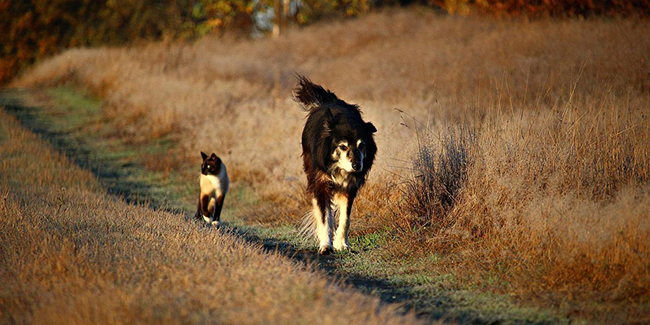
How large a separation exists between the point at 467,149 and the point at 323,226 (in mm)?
1887

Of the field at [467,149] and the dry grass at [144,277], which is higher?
the field at [467,149]

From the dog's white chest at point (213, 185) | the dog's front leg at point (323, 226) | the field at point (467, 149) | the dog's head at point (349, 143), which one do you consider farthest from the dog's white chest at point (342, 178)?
the dog's white chest at point (213, 185)

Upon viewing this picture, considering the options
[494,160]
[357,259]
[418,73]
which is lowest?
[357,259]

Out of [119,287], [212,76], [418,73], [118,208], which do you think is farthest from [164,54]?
[119,287]

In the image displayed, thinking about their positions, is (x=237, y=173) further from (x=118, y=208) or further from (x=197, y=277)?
(x=197, y=277)

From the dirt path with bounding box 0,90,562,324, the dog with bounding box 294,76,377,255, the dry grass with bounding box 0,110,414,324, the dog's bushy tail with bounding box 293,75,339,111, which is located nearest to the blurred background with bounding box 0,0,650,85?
the dirt path with bounding box 0,90,562,324

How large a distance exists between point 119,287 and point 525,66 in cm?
1126

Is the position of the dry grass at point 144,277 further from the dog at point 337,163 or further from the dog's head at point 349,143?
the dog's head at point 349,143

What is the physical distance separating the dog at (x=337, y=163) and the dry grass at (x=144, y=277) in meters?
1.18

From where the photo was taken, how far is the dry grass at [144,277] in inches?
161

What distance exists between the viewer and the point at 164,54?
2150 cm

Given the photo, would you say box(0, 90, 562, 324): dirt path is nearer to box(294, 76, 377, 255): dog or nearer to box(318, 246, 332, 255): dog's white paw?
box(318, 246, 332, 255): dog's white paw

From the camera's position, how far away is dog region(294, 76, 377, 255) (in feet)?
21.8

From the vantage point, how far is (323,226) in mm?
7004
